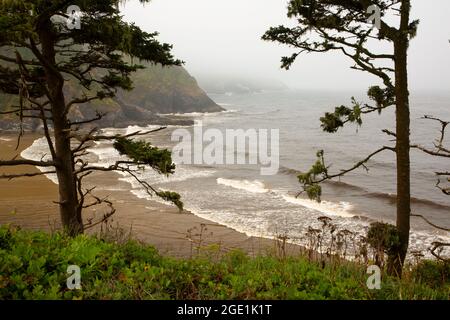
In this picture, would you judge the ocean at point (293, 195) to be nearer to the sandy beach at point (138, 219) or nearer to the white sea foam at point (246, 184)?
the white sea foam at point (246, 184)

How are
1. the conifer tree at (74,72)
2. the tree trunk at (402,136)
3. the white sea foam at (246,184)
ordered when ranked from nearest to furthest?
1. the conifer tree at (74,72)
2. the tree trunk at (402,136)
3. the white sea foam at (246,184)

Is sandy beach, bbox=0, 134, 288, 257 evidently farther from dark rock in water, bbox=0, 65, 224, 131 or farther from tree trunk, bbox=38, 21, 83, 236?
dark rock in water, bbox=0, 65, 224, 131

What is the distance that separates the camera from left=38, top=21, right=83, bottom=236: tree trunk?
7.27 metres

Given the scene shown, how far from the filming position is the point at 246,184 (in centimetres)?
2417

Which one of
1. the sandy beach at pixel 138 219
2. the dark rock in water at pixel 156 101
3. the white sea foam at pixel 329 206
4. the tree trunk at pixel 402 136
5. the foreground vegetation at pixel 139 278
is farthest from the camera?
the dark rock in water at pixel 156 101

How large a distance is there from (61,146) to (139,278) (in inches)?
175

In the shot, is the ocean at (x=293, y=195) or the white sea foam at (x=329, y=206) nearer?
the ocean at (x=293, y=195)

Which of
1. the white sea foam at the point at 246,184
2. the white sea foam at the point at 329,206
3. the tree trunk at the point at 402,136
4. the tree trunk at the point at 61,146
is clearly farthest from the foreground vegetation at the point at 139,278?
the white sea foam at the point at 246,184

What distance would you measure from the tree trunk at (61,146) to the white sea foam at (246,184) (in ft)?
50.6

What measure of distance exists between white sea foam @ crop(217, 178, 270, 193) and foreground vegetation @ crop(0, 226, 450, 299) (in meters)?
17.5

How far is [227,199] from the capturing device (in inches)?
792

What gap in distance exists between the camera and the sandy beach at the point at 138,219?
42.2 feet
